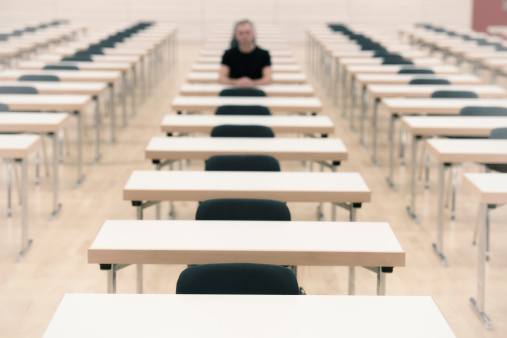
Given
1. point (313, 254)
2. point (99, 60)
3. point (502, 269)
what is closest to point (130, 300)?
point (313, 254)

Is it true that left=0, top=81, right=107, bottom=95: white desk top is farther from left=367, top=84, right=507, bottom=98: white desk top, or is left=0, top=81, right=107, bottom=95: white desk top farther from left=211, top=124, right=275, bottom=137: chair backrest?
left=367, top=84, right=507, bottom=98: white desk top

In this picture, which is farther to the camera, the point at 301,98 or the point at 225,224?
the point at 301,98

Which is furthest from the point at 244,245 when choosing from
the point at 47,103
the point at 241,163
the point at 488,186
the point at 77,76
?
the point at 77,76

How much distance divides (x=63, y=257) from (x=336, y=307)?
287 cm

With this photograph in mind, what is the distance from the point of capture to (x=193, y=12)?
19.1 m

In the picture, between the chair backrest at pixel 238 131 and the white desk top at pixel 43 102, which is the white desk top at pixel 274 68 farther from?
the chair backrest at pixel 238 131

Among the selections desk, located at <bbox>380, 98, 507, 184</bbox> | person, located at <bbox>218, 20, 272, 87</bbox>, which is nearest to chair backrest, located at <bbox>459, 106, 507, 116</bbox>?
desk, located at <bbox>380, 98, 507, 184</bbox>

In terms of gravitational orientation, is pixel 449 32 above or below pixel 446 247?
above

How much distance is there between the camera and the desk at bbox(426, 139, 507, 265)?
4652mm

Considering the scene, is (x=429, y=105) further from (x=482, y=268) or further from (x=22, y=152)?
(x=22, y=152)

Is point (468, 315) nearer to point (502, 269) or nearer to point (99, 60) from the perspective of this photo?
point (502, 269)

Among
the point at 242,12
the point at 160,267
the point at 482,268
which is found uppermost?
the point at 242,12

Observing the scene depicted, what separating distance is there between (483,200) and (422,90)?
11.8ft

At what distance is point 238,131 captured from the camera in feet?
16.8
